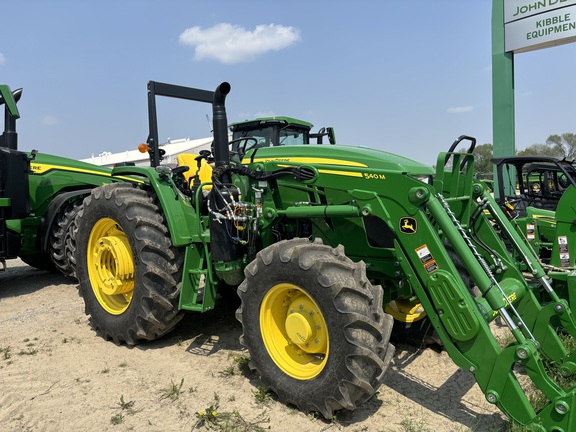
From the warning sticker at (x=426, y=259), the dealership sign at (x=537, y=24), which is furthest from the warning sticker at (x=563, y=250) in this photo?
the dealership sign at (x=537, y=24)

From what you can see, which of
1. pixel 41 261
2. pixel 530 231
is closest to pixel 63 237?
pixel 41 261

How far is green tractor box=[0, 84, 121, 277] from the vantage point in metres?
6.66

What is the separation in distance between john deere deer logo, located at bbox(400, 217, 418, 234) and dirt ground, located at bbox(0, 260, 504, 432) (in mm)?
1211

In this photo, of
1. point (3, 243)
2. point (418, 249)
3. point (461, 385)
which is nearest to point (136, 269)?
point (418, 249)

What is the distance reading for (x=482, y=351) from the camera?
279cm

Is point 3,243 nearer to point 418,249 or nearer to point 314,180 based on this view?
point 314,180

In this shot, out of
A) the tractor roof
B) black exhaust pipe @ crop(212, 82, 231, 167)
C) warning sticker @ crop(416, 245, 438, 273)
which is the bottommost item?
warning sticker @ crop(416, 245, 438, 273)

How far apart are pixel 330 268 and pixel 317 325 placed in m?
0.44

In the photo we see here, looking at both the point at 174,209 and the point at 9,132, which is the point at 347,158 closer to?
the point at 174,209

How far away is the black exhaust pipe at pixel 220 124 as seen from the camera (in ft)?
12.8

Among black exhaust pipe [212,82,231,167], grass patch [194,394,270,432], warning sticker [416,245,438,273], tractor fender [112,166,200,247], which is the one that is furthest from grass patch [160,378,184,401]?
warning sticker [416,245,438,273]

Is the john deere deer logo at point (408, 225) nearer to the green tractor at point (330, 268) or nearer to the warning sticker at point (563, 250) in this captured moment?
the green tractor at point (330, 268)

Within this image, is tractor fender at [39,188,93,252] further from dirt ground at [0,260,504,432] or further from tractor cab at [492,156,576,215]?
tractor cab at [492,156,576,215]

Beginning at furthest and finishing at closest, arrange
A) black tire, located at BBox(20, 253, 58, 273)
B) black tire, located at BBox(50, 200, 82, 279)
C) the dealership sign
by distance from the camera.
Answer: the dealership sign < black tire, located at BBox(20, 253, 58, 273) < black tire, located at BBox(50, 200, 82, 279)
